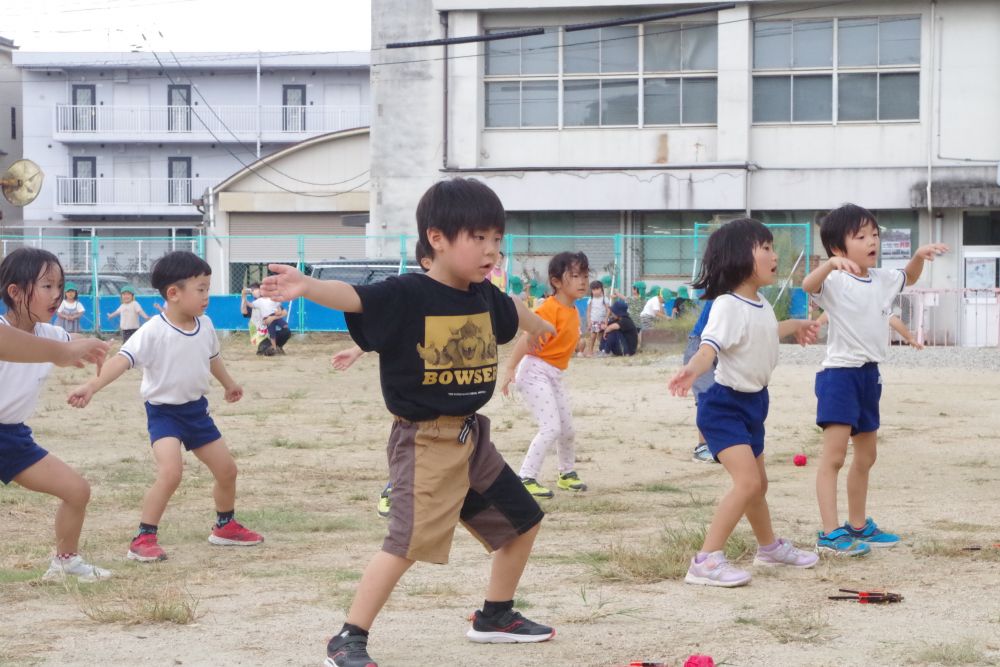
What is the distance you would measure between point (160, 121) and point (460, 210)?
45.2 metres

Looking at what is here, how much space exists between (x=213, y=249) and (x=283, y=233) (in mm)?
3848

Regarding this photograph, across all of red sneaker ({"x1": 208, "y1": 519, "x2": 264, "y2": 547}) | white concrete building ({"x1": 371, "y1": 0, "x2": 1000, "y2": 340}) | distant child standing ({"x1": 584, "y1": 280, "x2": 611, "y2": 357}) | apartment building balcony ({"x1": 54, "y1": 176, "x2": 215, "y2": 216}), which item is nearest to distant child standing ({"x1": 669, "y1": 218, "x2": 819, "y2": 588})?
red sneaker ({"x1": 208, "y1": 519, "x2": 264, "y2": 547})

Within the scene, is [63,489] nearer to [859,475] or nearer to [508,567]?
[508,567]

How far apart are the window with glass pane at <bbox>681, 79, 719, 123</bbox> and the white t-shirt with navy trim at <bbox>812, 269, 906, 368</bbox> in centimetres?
2240

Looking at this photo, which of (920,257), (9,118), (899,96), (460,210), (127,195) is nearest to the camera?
(460,210)

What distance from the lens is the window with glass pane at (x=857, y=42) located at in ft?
89.5

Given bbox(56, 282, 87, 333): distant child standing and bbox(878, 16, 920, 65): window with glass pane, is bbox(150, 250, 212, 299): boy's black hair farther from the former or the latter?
bbox(878, 16, 920, 65): window with glass pane

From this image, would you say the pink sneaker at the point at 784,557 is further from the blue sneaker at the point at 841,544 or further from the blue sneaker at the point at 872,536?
the blue sneaker at the point at 872,536

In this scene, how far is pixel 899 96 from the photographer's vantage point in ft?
89.6

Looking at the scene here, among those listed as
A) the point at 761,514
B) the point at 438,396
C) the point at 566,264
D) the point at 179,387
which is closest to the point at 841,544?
the point at 761,514

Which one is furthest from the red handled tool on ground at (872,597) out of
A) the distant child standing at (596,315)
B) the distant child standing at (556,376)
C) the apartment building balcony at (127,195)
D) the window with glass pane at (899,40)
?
the apartment building balcony at (127,195)

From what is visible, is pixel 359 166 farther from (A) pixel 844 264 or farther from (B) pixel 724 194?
(A) pixel 844 264

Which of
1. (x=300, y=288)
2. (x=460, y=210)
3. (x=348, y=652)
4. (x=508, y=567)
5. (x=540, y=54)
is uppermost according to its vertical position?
(x=540, y=54)

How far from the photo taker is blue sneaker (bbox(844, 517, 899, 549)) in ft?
20.0
